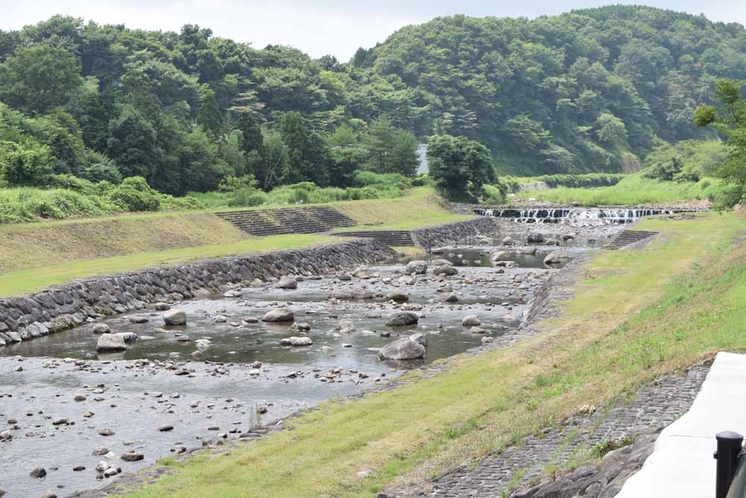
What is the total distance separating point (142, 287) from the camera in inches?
1340

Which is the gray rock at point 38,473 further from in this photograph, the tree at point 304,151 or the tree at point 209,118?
the tree at point 209,118

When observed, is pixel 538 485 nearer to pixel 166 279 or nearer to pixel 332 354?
pixel 332 354

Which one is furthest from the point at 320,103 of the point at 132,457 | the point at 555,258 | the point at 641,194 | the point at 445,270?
the point at 132,457

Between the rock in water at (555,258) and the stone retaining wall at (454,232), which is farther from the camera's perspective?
the stone retaining wall at (454,232)

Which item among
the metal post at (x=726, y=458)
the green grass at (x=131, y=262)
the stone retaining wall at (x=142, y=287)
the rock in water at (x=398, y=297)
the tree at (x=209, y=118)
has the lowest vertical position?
the rock in water at (x=398, y=297)

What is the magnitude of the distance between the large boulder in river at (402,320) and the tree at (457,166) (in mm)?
59924

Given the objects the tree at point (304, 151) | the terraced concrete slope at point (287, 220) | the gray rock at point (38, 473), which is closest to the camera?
the gray rock at point (38, 473)

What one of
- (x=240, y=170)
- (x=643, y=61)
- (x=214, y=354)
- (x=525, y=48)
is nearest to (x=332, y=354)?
(x=214, y=354)

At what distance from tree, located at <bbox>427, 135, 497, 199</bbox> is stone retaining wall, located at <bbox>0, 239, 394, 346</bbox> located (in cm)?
3853

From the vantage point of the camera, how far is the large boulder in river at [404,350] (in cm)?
2295

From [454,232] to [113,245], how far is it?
99.9ft

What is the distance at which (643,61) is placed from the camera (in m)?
194

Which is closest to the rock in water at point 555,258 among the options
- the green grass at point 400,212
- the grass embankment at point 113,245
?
the grass embankment at point 113,245

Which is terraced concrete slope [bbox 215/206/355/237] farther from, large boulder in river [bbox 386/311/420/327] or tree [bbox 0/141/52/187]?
large boulder in river [bbox 386/311/420/327]
